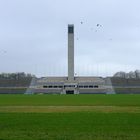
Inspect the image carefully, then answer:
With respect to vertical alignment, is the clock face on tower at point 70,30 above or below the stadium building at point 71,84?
above

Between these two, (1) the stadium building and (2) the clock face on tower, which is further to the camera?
(2) the clock face on tower

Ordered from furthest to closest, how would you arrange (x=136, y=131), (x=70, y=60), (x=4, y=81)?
(x=4, y=81), (x=70, y=60), (x=136, y=131)

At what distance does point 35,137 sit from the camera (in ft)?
44.5

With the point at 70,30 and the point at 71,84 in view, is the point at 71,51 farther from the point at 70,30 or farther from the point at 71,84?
the point at 71,84

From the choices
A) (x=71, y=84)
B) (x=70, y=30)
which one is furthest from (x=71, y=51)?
(x=71, y=84)

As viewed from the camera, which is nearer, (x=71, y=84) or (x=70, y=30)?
(x=71, y=84)

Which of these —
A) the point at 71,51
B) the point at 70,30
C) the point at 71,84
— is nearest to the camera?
the point at 71,51

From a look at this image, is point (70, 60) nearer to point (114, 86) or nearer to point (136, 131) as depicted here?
point (114, 86)

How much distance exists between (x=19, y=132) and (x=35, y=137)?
5.19 ft

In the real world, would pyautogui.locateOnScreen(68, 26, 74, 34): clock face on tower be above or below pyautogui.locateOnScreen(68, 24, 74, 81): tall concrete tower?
above

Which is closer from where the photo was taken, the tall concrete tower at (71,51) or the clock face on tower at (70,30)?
the tall concrete tower at (71,51)

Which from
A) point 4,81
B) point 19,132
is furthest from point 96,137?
point 4,81

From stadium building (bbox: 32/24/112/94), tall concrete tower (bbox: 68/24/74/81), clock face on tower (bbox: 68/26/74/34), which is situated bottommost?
stadium building (bbox: 32/24/112/94)

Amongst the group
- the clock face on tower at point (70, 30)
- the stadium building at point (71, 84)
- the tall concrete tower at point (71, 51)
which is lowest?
the stadium building at point (71, 84)
